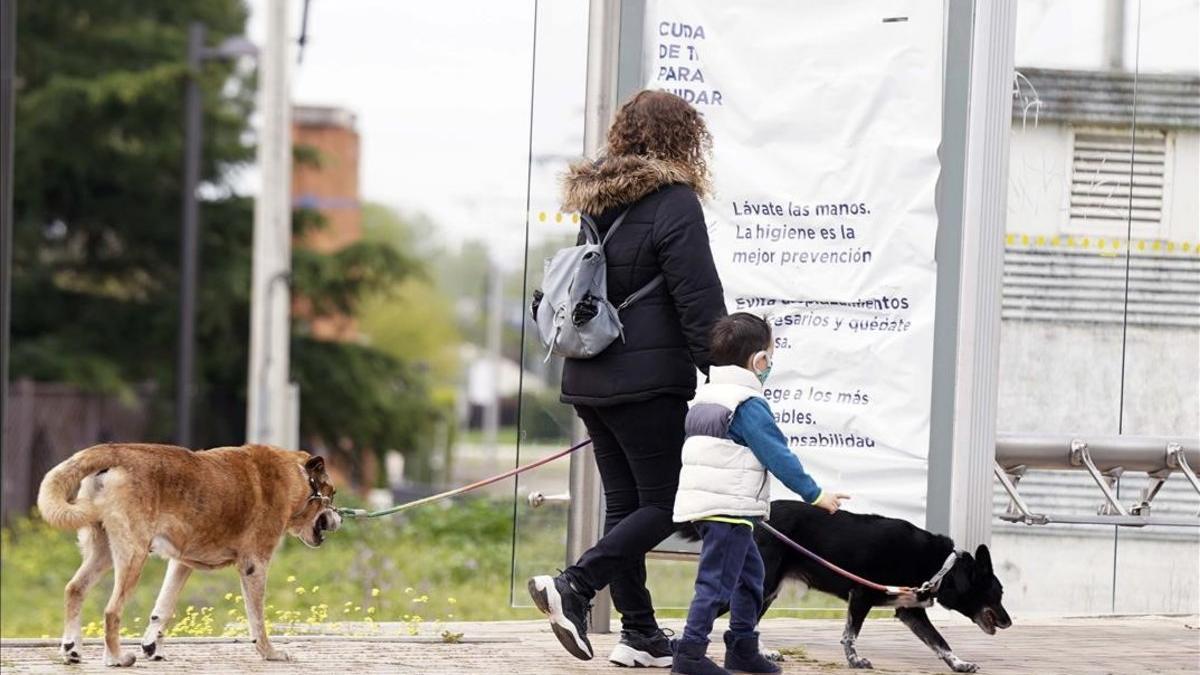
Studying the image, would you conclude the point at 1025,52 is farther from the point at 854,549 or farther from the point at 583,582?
the point at 583,582

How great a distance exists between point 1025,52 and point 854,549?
10.1 feet

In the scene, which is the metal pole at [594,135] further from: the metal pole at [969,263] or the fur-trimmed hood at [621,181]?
the metal pole at [969,263]

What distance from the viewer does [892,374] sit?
329 inches

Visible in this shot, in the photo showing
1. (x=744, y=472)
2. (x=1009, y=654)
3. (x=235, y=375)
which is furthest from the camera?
Result: (x=235, y=375)

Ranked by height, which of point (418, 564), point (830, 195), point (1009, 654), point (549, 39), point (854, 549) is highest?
point (549, 39)

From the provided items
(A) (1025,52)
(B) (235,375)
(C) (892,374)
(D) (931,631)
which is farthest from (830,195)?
(B) (235,375)

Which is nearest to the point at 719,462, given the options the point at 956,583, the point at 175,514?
the point at 956,583

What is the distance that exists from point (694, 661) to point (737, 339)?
3.97ft

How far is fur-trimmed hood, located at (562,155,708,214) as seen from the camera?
21.9 ft

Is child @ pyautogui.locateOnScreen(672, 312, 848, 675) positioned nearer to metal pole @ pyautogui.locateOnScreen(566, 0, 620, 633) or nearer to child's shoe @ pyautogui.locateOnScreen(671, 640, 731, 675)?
child's shoe @ pyautogui.locateOnScreen(671, 640, 731, 675)

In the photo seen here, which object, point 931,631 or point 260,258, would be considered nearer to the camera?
point 931,631

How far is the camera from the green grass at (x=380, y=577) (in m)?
8.43

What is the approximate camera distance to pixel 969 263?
329 inches

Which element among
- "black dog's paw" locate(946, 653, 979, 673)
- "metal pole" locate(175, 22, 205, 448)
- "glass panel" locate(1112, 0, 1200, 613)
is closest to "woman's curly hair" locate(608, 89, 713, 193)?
"black dog's paw" locate(946, 653, 979, 673)
